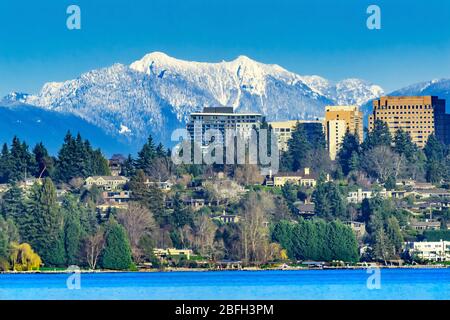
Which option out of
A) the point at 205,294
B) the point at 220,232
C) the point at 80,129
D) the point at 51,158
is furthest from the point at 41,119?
the point at 205,294

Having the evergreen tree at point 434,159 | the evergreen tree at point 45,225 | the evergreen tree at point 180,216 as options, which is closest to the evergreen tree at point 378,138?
the evergreen tree at point 434,159

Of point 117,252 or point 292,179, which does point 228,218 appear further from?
point 292,179

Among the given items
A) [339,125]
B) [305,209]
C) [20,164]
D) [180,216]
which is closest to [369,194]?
[305,209]

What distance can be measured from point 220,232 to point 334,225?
551cm

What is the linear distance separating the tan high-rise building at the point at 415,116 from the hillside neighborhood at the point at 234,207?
693 centimetres

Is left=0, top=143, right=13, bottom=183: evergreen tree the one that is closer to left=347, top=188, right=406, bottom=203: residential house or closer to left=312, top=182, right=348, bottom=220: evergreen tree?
left=312, top=182, right=348, bottom=220: evergreen tree

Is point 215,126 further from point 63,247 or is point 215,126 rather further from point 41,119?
point 41,119

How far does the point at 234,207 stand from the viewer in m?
94.9

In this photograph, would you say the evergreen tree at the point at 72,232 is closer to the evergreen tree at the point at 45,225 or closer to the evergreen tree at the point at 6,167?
the evergreen tree at the point at 45,225

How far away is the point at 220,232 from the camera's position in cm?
8762

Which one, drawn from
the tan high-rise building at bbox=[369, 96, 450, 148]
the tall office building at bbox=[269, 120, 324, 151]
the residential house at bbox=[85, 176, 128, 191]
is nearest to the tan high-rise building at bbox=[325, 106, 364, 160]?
the tall office building at bbox=[269, 120, 324, 151]

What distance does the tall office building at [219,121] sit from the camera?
129 meters

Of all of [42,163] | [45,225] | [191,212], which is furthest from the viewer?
[42,163]

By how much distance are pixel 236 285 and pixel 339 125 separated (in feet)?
205
